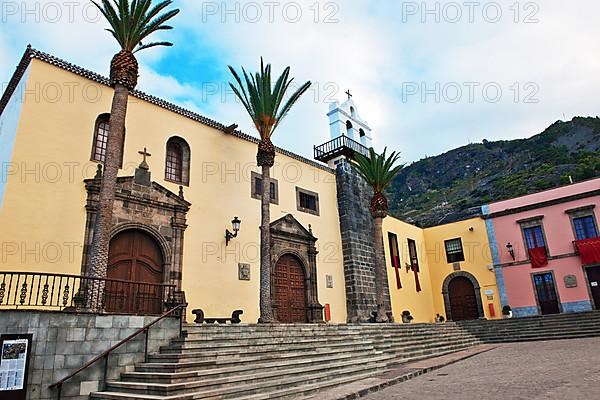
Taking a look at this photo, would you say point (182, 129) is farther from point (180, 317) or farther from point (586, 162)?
point (586, 162)

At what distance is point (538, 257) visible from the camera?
66.6 feet

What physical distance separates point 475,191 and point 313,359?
46.8m

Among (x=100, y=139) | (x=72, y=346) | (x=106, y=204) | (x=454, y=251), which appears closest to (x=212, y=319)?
(x=106, y=204)

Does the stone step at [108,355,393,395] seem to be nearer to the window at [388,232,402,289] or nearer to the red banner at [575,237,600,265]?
the window at [388,232,402,289]

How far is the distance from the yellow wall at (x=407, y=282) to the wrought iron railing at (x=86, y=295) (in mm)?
12727

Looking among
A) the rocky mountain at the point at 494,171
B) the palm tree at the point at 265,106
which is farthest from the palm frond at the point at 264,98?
the rocky mountain at the point at 494,171

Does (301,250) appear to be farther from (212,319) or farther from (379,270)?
(212,319)

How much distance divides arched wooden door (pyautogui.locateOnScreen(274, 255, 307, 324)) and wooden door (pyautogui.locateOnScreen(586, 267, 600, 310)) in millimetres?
13519

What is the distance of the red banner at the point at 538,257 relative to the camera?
793 inches

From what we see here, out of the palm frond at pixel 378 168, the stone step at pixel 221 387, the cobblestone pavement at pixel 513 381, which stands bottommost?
the cobblestone pavement at pixel 513 381

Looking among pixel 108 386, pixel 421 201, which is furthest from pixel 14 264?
pixel 421 201

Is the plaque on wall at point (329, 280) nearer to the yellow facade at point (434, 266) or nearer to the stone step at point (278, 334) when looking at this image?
the stone step at point (278, 334)

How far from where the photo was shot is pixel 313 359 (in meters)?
8.48

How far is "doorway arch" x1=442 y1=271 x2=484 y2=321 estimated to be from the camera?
22.1 metres
